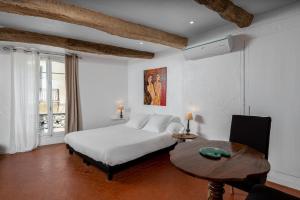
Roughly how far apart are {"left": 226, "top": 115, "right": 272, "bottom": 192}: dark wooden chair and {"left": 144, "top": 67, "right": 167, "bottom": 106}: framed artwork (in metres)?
2.27

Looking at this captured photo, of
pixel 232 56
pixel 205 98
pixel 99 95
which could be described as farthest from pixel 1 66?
pixel 232 56

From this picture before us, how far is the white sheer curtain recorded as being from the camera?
3848mm

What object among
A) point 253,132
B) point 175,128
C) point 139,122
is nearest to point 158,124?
point 175,128

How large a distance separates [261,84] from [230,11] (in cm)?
117

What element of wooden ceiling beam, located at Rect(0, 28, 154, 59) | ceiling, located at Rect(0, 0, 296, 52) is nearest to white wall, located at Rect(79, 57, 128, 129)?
wooden ceiling beam, located at Rect(0, 28, 154, 59)

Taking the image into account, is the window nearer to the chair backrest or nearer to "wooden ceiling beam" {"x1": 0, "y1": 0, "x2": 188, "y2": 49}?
"wooden ceiling beam" {"x1": 0, "y1": 0, "x2": 188, "y2": 49}

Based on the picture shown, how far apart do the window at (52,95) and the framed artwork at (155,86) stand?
215 cm

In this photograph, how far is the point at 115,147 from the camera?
270 centimetres

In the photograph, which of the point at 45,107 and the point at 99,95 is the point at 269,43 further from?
the point at 45,107

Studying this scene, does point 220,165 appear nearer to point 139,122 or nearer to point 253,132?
point 253,132

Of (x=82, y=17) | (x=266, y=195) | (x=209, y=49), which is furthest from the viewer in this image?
(x=209, y=49)

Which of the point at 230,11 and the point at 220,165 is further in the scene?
the point at 230,11

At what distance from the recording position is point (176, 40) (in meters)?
3.39

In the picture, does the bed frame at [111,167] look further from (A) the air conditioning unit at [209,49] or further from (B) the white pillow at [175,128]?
(A) the air conditioning unit at [209,49]
